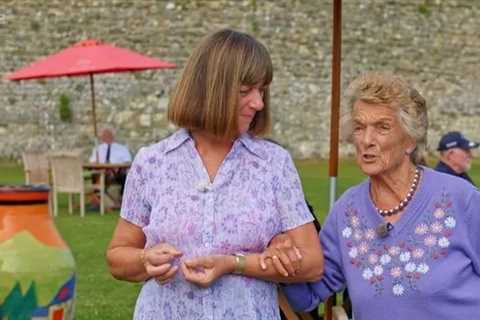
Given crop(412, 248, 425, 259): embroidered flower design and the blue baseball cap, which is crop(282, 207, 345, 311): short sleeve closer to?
crop(412, 248, 425, 259): embroidered flower design

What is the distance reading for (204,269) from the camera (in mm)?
3074

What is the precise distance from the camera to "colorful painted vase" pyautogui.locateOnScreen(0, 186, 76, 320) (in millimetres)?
2430

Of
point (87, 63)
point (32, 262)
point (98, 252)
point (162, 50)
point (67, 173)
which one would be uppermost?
point (32, 262)

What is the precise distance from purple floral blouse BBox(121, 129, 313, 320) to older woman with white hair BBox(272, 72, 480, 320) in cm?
39

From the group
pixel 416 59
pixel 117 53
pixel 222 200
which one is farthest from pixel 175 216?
pixel 416 59

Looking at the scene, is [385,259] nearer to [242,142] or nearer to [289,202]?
[289,202]

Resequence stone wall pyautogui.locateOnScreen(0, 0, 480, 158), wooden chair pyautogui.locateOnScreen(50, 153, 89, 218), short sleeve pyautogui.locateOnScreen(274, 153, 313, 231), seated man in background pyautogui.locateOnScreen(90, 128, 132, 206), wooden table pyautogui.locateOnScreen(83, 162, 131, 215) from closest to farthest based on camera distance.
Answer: short sleeve pyautogui.locateOnScreen(274, 153, 313, 231) → wooden chair pyautogui.locateOnScreen(50, 153, 89, 218) → wooden table pyautogui.locateOnScreen(83, 162, 131, 215) → seated man in background pyautogui.locateOnScreen(90, 128, 132, 206) → stone wall pyautogui.locateOnScreen(0, 0, 480, 158)

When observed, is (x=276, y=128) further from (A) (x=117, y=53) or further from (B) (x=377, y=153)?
(B) (x=377, y=153)

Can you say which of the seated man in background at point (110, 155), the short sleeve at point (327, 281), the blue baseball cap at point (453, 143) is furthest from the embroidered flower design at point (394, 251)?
the seated man in background at point (110, 155)

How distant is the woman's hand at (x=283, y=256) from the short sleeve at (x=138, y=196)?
399mm

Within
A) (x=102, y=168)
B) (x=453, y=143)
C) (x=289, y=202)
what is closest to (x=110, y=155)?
(x=102, y=168)

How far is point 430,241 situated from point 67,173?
12035 millimetres

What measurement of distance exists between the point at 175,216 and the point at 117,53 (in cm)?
1391

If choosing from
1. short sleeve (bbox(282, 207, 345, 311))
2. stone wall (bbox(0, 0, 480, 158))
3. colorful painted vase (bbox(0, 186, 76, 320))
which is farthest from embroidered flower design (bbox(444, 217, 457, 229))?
stone wall (bbox(0, 0, 480, 158))
